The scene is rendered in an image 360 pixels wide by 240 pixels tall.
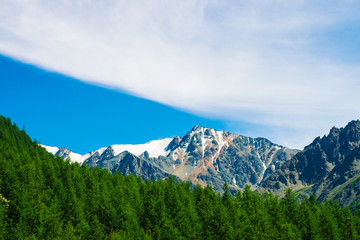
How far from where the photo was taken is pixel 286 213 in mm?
117188

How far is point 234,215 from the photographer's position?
327 ft

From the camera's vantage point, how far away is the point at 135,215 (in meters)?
96.5

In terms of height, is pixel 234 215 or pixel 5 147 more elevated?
pixel 5 147

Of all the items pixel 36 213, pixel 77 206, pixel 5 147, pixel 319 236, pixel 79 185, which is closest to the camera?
pixel 36 213

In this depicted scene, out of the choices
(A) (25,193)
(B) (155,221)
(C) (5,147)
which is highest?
(C) (5,147)

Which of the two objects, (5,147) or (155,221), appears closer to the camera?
(155,221)

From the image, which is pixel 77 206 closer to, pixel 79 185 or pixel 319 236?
pixel 79 185

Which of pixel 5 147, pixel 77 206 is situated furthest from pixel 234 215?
pixel 5 147

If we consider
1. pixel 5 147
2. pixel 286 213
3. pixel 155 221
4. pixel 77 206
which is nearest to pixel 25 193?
pixel 77 206

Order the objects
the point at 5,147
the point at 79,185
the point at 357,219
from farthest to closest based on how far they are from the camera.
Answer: the point at 5,147
the point at 357,219
the point at 79,185

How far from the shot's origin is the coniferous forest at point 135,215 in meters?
83.9

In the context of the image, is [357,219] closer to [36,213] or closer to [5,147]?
[36,213]

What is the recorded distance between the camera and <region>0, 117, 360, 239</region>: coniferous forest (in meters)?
83.9

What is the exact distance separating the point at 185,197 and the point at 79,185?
123 feet
